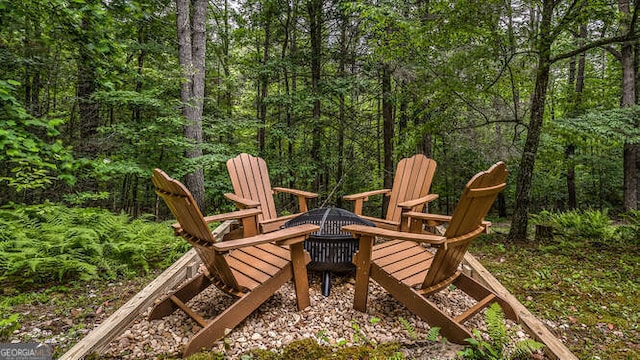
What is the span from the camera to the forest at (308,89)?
3129 millimetres

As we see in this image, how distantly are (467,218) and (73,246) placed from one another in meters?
3.22

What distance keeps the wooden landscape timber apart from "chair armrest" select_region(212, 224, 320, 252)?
76 centimetres

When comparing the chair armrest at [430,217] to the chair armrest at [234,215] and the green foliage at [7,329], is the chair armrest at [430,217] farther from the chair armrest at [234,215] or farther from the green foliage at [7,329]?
the green foliage at [7,329]

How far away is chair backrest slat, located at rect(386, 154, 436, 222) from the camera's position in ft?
9.95

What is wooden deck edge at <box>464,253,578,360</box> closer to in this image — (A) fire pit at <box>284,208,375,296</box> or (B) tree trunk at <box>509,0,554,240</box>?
(A) fire pit at <box>284,208,375,296</box>

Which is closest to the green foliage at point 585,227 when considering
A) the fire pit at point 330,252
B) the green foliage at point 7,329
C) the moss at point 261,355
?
the fire pit at point 330,252

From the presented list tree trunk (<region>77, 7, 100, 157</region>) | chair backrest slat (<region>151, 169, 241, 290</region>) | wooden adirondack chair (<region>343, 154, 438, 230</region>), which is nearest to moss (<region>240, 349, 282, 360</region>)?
chair backrest slat (<region>151, 169, 241, 290</region>)

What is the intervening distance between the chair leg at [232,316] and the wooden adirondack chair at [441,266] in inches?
22.6

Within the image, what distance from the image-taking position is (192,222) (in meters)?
1.63

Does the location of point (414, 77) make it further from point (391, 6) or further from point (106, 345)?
point (106, 345)

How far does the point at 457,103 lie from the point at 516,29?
1.16 metres

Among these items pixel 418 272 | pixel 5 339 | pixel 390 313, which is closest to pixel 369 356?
pixel 390 313

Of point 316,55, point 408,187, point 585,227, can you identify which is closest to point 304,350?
point 408,187

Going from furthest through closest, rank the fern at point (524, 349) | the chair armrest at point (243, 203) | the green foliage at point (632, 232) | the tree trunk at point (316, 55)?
1. the tree trunk at point (316, 55)
2. the green foliage at point (632, 232)
3. the chair armrest at point (243, 203)
4. the fern at point (524, 349)
